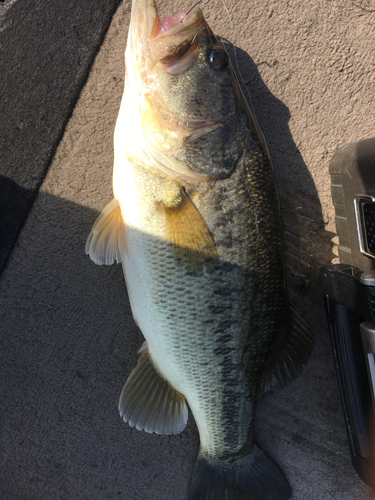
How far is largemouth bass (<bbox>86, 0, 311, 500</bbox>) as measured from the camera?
109cm

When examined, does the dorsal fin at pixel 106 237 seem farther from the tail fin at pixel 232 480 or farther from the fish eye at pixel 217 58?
the tail fin at pixel 232 480

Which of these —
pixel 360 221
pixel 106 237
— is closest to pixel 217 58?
pixel 106 237

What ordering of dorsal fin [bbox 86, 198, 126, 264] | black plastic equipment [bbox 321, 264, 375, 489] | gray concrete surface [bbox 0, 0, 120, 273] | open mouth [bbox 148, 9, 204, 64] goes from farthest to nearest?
1. gray concrete surface [bbox 0, 0, 120, 273]
2. black plastic equipment [bbox 321, 264, 375, 489]
3. dorsal fin [bbox 86, 198, 126, 264]
4. open mouth [bbox 148, 9, 204, 64]

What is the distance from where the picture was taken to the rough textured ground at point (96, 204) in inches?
61.4

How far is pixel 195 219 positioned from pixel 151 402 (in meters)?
0.86

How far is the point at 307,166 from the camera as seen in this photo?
1671mm

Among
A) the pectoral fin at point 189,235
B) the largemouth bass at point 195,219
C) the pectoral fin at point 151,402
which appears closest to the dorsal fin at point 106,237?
the largemouth bass at point 195,219

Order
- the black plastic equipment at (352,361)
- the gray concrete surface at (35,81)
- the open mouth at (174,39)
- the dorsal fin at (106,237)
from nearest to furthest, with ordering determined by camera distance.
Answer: the open mouth at (174,39), the dorsal fin at (106,237), the black plastic equipment at (352,361), the gray concrete surface at (35,81)

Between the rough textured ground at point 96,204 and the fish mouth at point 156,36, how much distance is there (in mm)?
514

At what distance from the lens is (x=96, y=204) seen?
160cm

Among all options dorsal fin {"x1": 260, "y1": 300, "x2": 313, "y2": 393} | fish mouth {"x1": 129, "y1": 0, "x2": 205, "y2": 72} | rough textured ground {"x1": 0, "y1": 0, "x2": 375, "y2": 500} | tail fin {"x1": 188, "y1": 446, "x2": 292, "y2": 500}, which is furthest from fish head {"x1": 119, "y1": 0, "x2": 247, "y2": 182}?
tail fin {"x1": 188, "y1": 446, "x2": 292, "y2": 500}

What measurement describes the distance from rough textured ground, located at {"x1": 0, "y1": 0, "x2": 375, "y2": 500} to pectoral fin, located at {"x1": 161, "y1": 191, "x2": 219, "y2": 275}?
2.01 feet

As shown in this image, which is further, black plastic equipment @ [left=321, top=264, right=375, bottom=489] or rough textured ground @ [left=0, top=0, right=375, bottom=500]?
rough textured ground @ [left=0, top=0, right=375, bottom=500]

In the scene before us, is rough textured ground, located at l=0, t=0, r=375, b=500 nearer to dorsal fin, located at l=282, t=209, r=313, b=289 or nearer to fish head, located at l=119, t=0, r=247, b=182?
dorsal fin, located at l=282, t=209, r=313, b=289
